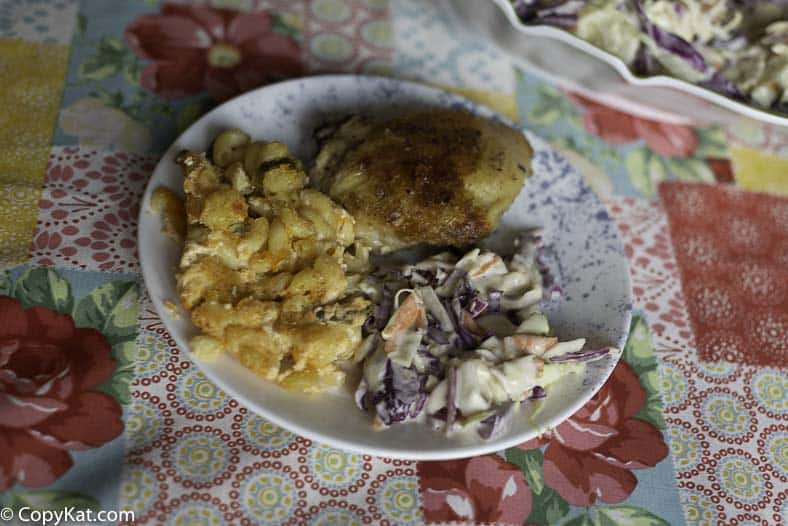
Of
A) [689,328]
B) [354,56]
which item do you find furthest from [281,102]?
[689,328]

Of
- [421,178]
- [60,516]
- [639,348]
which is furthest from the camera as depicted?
[639,348]

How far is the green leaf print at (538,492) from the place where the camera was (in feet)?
4.98

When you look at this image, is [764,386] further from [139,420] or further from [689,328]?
[139,420]

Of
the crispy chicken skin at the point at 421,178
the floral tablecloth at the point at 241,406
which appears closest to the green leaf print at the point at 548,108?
the floral tablecloth at the point at 241,406

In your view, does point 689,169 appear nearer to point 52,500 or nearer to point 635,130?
point 635,130

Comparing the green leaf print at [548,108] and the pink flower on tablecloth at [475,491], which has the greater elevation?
the green leaf print at [548,108]

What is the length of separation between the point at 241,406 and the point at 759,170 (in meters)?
1.91

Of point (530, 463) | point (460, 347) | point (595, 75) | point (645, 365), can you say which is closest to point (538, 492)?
point (530, 463)

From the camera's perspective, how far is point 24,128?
1.92 meters

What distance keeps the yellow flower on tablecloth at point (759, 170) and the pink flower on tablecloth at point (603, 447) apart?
1.00m

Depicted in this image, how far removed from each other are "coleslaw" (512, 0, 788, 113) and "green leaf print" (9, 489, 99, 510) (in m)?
1.75

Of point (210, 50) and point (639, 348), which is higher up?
point (210, 50)

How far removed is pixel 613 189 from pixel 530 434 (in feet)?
3.48

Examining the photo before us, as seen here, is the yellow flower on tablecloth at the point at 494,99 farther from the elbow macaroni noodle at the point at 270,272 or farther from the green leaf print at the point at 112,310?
the green leaf print at the point at 112,310
